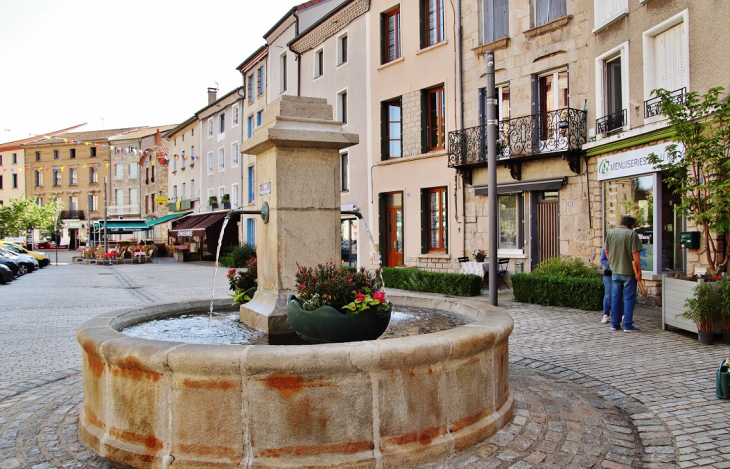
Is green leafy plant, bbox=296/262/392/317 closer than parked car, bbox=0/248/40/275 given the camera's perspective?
Yes

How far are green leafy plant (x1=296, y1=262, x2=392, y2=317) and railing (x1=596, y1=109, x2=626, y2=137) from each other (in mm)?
11031

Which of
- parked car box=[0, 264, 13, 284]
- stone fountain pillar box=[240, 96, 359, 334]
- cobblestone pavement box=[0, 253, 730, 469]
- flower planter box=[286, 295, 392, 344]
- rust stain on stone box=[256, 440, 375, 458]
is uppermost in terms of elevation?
stone fountain pillar box=[240, 96, 359, 334]

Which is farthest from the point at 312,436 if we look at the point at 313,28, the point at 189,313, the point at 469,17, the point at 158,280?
the point at 313,28

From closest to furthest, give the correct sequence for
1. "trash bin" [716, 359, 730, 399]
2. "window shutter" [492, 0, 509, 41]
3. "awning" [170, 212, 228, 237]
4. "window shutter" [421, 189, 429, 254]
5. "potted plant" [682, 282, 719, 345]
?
"trash bin" [716, 359, 730, 399] < "potted plant" [682, 282, 719, 345] < "window shutter" [492, 0, 509, 41] < "window shutter" [421, 189, 429, 254] < "awning" [170, 212, 228, 237]

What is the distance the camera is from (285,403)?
3.68 m

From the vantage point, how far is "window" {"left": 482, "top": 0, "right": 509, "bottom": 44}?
17.1 m

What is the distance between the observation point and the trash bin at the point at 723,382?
535 cm

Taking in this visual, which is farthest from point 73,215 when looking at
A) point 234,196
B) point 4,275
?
point 4,275

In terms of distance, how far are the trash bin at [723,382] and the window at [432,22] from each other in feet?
52.0

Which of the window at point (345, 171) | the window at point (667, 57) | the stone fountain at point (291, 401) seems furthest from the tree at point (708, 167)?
the window at point (345, 171)

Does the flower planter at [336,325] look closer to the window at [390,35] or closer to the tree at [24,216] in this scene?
the window at [390,35]

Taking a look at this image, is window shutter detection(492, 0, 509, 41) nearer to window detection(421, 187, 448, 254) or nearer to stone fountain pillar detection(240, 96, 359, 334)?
window detection(421, 187, 448, 254)

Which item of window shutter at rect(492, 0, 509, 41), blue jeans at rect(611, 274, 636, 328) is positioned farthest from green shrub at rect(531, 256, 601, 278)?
window shutter at rect(492, 0, 509, 41)

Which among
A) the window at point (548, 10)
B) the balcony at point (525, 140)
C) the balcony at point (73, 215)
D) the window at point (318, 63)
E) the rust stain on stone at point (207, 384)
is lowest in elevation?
the rust stain on stone at point (207, 384)
